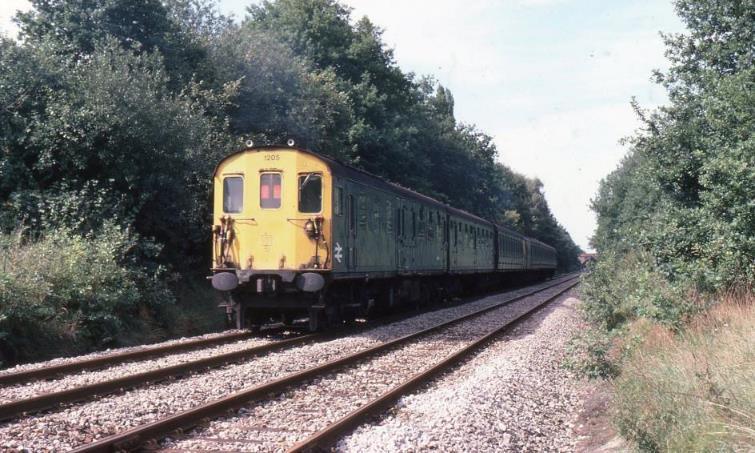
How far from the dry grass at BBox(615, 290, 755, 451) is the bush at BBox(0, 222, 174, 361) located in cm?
874

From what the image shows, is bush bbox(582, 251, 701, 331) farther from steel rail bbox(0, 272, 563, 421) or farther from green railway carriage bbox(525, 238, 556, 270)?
green railway carriage bbox(525, 238, 556, 270)

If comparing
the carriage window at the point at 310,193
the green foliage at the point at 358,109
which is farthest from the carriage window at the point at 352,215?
the green foliage at the point at 358,109

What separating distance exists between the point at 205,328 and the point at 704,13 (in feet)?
43.2

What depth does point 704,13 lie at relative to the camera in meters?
15.1

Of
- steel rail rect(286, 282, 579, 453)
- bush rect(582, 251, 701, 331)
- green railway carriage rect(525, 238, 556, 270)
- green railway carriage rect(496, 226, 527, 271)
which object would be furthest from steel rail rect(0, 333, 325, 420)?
green railway carriage rect(525, 238, 556, 270)

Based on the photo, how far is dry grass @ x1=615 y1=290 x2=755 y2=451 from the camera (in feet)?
15.8

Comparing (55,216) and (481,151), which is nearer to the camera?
(55,216)

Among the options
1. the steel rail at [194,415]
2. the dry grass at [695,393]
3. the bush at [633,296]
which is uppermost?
the bush at [633,296]

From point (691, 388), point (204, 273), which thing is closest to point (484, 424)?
point (691, 388)

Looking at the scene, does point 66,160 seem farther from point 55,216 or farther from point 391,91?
point 391,91

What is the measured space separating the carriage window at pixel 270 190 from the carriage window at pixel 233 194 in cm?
47

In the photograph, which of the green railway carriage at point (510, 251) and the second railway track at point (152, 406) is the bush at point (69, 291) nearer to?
the second railway track at point (152, 406)

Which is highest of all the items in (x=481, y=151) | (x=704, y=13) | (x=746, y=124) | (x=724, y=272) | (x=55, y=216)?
(x=481, y=151)

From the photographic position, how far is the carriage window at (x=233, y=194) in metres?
13.4
